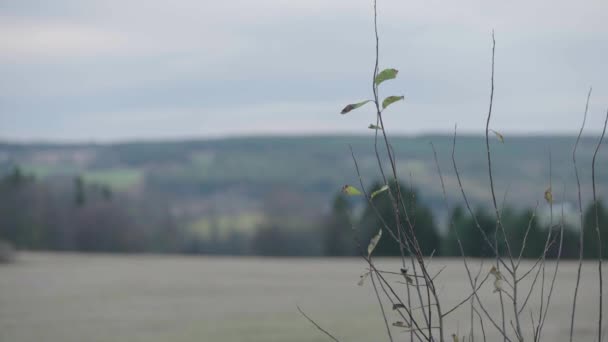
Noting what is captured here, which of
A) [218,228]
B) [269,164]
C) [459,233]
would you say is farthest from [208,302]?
[269,164]

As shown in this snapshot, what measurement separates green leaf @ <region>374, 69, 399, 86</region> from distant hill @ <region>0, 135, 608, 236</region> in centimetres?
4036

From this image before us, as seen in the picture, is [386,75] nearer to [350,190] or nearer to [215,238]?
[350,190]

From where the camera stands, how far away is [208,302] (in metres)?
8.98

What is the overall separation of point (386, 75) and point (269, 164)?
200ft

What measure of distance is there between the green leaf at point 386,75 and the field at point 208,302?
2.35 meters

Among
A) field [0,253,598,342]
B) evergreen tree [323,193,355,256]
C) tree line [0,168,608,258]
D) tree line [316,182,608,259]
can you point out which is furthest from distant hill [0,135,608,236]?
field [0,253,598,342]

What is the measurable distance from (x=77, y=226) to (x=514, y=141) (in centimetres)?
4400

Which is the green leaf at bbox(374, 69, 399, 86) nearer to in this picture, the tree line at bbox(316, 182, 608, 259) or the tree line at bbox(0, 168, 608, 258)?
the tree line at bbox(316, 182, 608, 259)

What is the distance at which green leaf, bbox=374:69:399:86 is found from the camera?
6.86 feet

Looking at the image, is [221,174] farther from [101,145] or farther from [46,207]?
[46,207]

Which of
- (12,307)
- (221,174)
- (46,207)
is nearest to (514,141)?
(221,174)

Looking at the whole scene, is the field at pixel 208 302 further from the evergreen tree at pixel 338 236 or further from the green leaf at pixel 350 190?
the evergreen tree at pixel 338 236

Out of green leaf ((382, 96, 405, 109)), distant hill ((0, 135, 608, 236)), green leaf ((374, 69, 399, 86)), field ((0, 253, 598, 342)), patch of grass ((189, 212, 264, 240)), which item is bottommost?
distant hill ((0, 135, 608, 236))

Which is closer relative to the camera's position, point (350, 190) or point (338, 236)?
point (350, 190)
